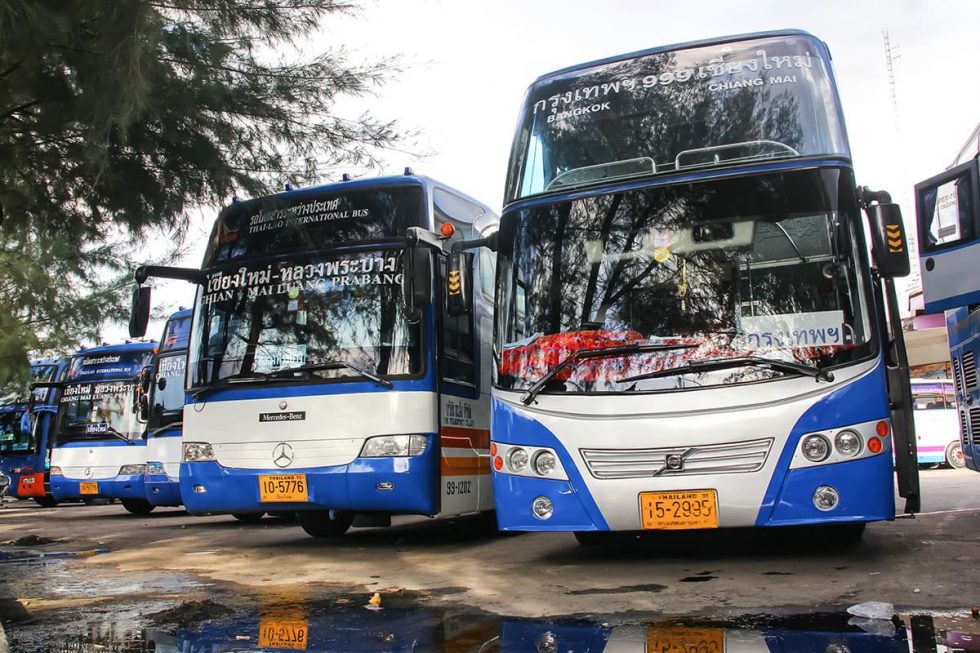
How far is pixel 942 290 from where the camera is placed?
724 cm

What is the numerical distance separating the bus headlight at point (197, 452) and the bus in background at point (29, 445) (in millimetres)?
15393

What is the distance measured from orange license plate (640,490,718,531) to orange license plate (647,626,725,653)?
1.59 meters

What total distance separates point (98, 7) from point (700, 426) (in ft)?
14.1

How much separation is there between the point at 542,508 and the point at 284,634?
7.32 feet

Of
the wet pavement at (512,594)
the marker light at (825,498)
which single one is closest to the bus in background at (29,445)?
the wet pavement at (512,594)

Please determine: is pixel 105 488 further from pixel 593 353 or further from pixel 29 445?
pixel 593 353

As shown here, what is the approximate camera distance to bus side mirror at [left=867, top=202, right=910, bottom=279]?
6340 mm

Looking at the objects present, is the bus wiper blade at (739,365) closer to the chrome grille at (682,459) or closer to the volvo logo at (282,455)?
the chrome grille at (682,459)

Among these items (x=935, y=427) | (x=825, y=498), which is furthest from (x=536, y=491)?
(x=935, y=427)

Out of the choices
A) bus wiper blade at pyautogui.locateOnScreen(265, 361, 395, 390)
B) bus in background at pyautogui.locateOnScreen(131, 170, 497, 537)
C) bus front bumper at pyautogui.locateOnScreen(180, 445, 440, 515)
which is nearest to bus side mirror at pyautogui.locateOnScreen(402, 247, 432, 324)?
bus in background at pyautogui.locateOnScreen(131, 170, 497, 537)

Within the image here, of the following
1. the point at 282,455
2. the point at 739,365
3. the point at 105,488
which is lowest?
the point at 105,488

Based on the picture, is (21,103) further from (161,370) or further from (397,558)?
(161,370)

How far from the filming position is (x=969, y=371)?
9188 millimetres

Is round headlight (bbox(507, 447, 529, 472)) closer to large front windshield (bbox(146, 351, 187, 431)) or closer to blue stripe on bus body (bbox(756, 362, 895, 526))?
blue stripe on bus body (bbox(756, 362, 895, 526))
